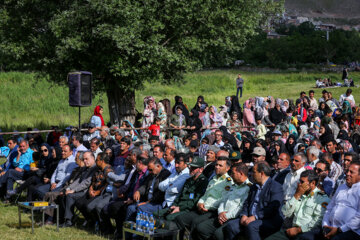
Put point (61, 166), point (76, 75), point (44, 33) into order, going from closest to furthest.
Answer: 1. point (61, 166)
2. point (76, 75)
3. point (44, 33)

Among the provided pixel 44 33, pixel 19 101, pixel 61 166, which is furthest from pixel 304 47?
pixel 61 166

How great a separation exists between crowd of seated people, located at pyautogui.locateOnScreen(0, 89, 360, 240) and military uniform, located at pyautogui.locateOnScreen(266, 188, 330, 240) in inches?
0.5

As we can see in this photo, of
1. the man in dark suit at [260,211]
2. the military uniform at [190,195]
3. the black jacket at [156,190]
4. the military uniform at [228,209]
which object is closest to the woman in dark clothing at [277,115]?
the black jacket at [156,190]

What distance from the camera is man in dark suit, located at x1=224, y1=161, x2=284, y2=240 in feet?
23.3

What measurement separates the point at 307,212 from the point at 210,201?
159 cm

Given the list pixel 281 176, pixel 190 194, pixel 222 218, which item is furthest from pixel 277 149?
pixel 222 218

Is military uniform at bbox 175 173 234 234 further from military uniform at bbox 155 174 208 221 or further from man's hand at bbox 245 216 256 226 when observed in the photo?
man's hand at bbox 245 216 256 226

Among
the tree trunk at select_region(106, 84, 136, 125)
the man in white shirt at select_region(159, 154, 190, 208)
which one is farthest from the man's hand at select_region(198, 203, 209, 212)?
the tree trunk at select_region(106, 84, 136, 125)

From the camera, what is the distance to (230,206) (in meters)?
7.64

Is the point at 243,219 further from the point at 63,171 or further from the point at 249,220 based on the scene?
the point at 63,171

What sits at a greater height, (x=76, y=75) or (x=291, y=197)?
(x=76, y=75)

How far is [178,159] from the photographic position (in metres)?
8.67

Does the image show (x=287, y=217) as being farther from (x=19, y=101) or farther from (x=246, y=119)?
(x=19, y=101)

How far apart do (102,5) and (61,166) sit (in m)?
7.40
